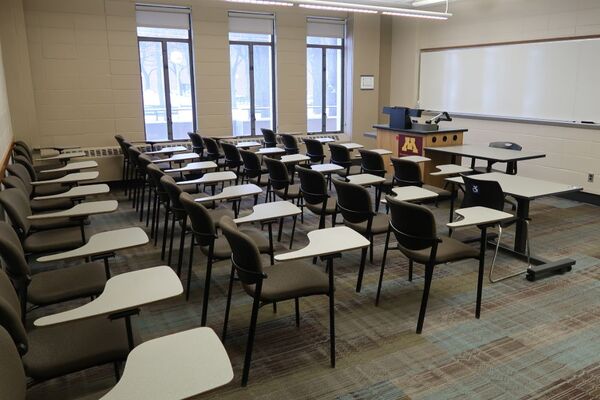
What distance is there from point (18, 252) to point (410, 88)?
7.93 meters

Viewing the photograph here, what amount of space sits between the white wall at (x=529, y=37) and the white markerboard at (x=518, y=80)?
6.1 inches

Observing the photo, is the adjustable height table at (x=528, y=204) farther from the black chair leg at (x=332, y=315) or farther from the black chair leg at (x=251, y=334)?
the black chair leg at (x=251, y=334)

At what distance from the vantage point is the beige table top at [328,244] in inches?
88.0

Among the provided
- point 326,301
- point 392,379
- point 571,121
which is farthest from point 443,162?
point 392,379

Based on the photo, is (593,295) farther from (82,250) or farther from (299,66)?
(299,66)

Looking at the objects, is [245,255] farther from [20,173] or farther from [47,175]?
[47,175]

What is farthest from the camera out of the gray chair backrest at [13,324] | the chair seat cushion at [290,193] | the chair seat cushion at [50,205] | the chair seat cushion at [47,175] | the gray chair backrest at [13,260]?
the chair seat cushion at [47,175]

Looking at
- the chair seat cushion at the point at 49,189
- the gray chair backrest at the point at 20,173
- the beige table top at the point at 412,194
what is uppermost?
the gray chair backrest at the point at 20,173

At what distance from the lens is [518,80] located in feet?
22.8

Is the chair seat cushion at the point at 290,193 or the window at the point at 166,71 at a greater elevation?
the window at the point at 166,71

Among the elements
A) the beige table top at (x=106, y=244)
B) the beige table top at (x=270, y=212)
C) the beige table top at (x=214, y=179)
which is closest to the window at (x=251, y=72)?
the beige table top at (x=214, y=179)

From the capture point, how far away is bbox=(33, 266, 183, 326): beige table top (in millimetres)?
1663

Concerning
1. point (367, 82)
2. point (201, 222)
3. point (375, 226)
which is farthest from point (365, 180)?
point (367, 82)

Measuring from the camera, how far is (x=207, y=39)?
7.66 metres
